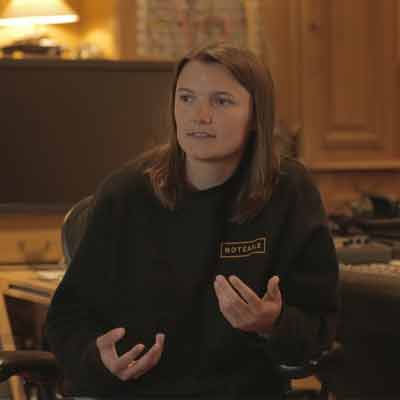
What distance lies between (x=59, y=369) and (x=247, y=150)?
0.51 m

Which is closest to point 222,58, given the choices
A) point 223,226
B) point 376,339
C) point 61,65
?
point 223,226

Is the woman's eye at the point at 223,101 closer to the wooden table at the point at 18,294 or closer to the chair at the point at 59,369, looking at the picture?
the chair at the point at 59,369

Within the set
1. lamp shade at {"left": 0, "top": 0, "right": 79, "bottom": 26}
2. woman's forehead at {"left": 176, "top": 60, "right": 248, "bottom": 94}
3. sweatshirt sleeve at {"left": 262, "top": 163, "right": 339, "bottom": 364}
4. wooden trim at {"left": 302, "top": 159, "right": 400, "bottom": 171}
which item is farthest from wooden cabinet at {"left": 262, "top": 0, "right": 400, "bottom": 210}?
woman's forehead at {"left": 176, "top": 60, "right": 248, "bottom": 94}

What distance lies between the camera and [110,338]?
62.0 inches

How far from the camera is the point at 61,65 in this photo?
9.05 feet

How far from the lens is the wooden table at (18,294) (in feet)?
7.52

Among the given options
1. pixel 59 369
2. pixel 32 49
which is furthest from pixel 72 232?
pixel 32 49

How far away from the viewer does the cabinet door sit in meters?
3.91

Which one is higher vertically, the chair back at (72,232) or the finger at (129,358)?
the chair back at (72,232)

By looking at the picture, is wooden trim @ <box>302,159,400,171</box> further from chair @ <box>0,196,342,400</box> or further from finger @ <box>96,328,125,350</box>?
finger @ <box>96,328,125,350</box>

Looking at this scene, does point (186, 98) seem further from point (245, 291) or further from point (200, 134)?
point (245, 291)

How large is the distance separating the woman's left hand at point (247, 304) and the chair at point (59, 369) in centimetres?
17

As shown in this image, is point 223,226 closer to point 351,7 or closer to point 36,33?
point 351,7

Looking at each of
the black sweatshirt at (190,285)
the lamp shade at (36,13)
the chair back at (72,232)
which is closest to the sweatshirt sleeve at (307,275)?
the black sweatshirt at (190,285)
